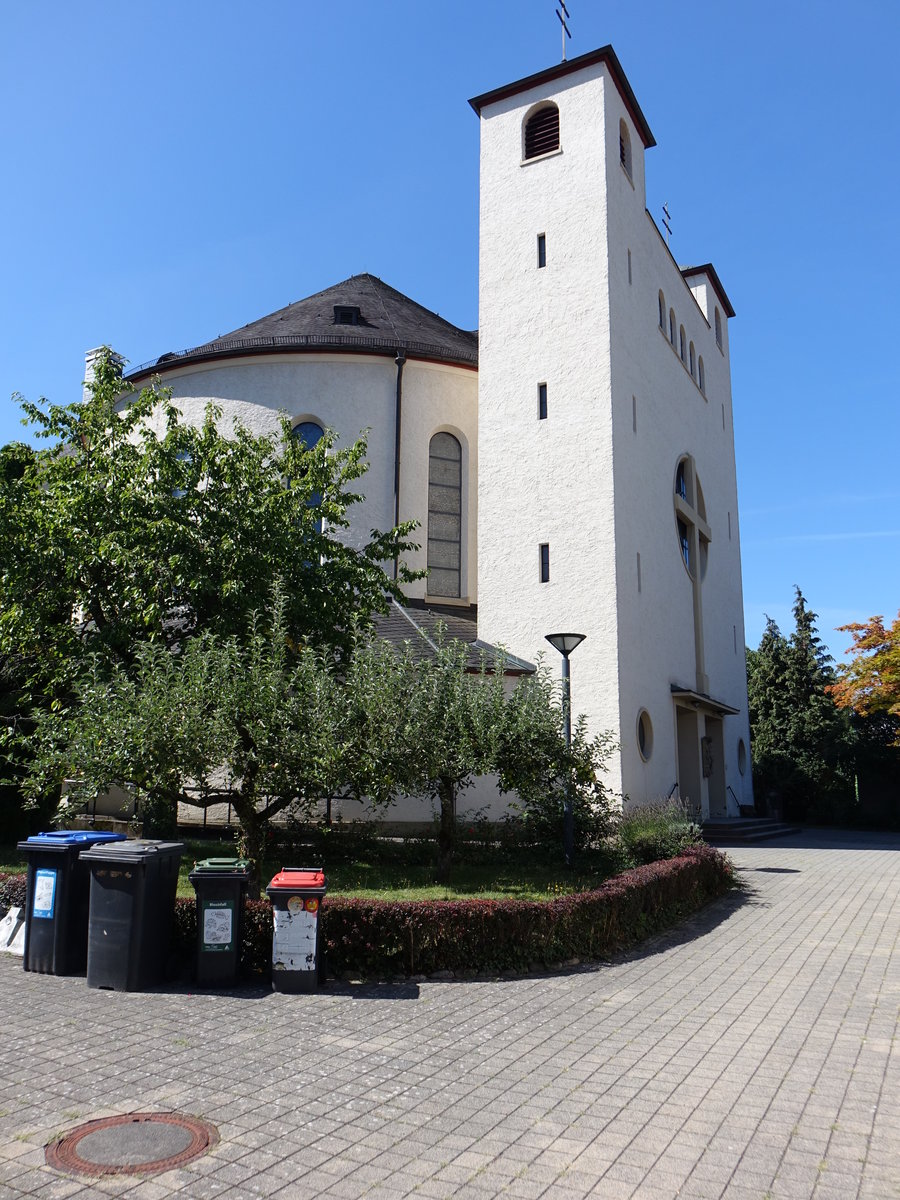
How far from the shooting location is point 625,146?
25328mm

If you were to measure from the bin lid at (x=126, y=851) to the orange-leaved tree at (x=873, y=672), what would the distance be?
27.2 m

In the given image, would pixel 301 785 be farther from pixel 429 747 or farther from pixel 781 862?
pixel 781 862

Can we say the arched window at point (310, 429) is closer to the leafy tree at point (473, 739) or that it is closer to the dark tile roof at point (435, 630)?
the dark tile roof at point (435, 630)

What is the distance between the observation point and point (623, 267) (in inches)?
937

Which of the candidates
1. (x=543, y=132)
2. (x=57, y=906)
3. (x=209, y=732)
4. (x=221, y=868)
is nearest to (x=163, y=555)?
(x=209, y=732)

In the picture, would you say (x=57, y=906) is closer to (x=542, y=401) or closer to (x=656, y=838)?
(x=656, y=838)

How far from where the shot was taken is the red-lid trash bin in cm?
796

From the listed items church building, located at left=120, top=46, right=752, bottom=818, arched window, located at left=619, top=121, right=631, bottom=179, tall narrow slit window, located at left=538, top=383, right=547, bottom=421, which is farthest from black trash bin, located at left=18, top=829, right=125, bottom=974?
arched window, located at left=619, top=121, right=631, bottom=179

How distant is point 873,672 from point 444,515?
1615cm

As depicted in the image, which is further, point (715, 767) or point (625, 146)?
point (715, 767)

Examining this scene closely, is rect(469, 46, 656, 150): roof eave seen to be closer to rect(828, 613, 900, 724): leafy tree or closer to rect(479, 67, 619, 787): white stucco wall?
Answer: rect(479, 67, 619, 787): white stucco wall

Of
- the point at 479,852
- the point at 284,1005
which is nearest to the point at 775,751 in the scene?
the point at 479,852

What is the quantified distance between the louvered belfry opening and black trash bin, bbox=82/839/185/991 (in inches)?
883

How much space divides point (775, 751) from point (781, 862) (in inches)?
748
